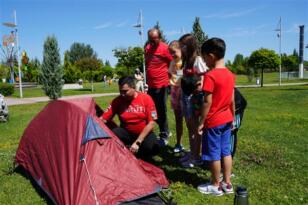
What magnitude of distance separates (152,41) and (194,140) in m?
2.03

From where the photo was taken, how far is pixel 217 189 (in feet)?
14.4

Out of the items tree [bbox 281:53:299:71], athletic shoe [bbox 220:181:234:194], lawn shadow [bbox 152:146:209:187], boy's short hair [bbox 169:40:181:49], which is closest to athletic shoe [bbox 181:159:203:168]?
lawn shadow [bbox 152:146:209:187]

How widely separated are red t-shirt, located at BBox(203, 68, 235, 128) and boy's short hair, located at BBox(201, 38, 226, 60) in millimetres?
186

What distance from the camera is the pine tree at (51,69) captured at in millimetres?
22594

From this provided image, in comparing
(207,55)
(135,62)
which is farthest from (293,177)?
(135,62)

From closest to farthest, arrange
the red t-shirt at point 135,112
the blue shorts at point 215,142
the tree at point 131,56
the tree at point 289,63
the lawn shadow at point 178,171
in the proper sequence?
the blue shorts at point 215,142, the lawn shadow at point 178,171, the red t-shirt at point 135,112, the tree at point 131,56, the tree at point 289,63

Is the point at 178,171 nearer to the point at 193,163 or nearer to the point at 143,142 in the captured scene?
the point at 193,163

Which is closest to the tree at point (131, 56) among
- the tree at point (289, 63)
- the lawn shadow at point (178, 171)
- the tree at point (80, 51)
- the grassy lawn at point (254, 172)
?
the grassy lawn at point (254, 172)

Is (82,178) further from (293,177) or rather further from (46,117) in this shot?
(293,177)

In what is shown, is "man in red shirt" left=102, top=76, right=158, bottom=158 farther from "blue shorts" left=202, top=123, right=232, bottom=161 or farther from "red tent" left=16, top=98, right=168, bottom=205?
"blue shorts" left=202, top=123, right=232, bottom=161

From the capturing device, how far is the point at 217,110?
4.16 m

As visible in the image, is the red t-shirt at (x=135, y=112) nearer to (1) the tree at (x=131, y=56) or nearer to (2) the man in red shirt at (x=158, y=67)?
(2) the man in red shirt at (x=158, y=67)

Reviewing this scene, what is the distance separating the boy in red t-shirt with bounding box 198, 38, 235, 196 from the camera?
4.05 m

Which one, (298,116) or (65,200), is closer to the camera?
(65,200)
